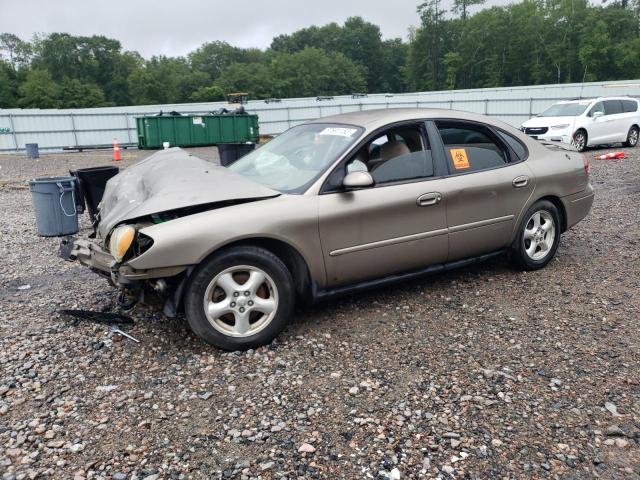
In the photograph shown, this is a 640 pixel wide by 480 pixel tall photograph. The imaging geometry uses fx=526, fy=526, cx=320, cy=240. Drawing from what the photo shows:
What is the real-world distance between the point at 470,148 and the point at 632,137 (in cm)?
1412

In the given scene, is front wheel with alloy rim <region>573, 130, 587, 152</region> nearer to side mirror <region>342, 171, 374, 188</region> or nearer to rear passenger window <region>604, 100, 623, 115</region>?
rear passenger window <region>604, 100, 623, 115</region>

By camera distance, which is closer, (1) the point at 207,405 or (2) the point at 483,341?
(1) the point at 207,405

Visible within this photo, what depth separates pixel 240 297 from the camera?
11.6 feet

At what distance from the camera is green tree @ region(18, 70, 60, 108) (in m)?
65.8

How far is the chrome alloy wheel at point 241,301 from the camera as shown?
3482 millimetres

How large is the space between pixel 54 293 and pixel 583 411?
14.5 feet

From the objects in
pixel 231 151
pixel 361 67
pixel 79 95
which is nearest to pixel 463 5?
pixel 361 67

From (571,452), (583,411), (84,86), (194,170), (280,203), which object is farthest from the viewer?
(84,86)

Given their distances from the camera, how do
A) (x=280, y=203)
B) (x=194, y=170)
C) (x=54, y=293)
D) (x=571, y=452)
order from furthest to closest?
(x=54, y=293) < (x=194, y=170) < (x=280, y=203) < (x=571, y=452)

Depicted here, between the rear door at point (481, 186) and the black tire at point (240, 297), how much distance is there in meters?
1.59

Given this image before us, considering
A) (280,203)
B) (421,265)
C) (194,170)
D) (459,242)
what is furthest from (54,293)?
(459,242)

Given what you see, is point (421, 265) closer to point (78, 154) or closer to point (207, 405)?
point (207, 405)

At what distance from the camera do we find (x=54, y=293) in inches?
193

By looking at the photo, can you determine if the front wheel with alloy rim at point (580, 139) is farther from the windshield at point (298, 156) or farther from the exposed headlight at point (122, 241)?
the exposed headlight at point (122, 241)
